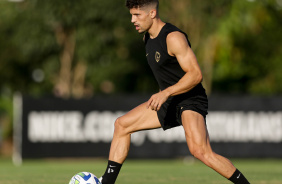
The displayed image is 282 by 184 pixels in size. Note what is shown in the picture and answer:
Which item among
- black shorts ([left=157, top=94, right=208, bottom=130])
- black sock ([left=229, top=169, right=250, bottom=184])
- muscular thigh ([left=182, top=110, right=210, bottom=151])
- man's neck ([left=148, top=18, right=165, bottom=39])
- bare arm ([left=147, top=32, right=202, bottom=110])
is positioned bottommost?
black sock ([left=229, top=169, right=250, bottom=184])

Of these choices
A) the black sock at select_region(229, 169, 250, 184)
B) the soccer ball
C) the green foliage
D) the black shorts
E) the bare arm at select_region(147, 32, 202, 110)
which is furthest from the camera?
the green foliage

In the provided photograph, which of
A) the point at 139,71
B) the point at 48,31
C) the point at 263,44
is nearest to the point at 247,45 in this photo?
the point at 263,44

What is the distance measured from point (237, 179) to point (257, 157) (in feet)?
45.0

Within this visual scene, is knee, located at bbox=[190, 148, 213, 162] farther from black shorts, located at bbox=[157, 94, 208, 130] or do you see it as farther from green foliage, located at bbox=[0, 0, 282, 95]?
green foliage, located at bbox=[0, 0, 282, 95]

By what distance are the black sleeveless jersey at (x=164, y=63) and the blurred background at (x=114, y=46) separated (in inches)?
819

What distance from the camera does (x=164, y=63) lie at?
9.27 meters

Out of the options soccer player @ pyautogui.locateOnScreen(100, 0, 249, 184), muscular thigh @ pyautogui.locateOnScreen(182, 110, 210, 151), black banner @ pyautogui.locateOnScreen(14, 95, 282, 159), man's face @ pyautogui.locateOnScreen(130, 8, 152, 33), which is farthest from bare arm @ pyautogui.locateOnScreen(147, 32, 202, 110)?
black banner @ pyautogui.locateOnScreen(14, 95, 282, 159)

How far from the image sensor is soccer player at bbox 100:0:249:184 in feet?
29.2

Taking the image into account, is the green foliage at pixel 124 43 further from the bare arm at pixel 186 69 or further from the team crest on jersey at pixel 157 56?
the bare arm at pixel 186 69

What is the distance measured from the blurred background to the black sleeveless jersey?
819 inches

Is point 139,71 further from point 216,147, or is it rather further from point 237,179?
point 237,179

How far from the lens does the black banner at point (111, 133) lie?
22328 millimetres

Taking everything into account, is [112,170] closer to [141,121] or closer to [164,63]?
[141,121]

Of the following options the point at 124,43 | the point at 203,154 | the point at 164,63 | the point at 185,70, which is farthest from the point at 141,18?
the point at 124,43
